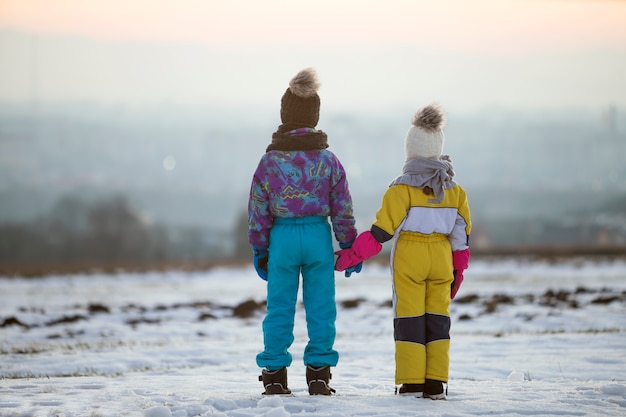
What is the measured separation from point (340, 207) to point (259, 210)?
68cm

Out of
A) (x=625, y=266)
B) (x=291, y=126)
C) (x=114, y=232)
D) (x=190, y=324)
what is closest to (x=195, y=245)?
(x=114, y=232)

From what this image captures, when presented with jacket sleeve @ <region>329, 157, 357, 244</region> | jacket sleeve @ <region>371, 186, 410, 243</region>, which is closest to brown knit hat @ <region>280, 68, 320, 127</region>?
jacket sleeve @ <region>329, 157, 357, 244</region>

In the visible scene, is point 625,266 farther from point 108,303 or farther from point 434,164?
point 434,164

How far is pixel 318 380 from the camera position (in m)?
6.60

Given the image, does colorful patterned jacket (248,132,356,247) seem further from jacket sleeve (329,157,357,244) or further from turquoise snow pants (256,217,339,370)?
turquoise snow pants (256,217,339,370)

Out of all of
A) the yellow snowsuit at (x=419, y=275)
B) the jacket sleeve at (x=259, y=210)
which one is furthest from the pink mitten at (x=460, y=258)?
the jacket sleeve at (x=259, y=210)

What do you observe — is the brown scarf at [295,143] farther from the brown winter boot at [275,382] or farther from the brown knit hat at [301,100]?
the brown winter boot at [275,382]

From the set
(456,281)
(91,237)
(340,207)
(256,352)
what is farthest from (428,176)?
(91,237)

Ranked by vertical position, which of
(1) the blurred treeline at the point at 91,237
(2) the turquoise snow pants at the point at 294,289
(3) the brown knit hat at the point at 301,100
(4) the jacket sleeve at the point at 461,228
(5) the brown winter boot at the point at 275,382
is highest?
(3) the brown knit hat at the point at 301,100

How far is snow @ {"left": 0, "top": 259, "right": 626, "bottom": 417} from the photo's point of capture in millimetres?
5973

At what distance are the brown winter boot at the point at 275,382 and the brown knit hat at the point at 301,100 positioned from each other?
6.90 ft

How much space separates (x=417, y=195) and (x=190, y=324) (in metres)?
7.75

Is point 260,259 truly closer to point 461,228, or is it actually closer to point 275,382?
point 275,382

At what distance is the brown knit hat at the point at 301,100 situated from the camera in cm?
683
